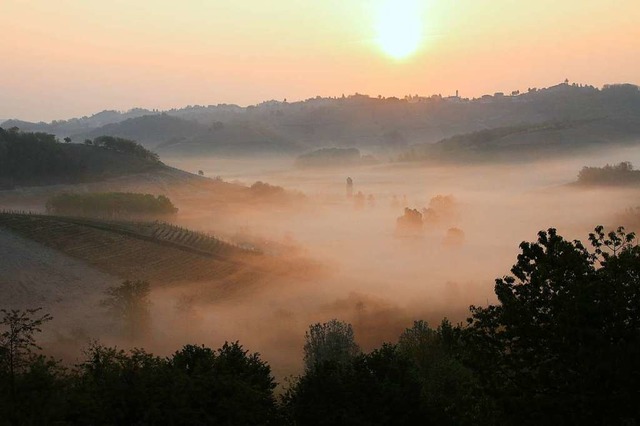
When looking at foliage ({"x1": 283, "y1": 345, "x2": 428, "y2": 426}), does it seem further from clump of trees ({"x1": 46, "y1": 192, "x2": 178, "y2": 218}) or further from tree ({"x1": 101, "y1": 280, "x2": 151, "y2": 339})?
clump of trees ({"x1": 46, "y1": 192, "x2": 178, "y2": 218})

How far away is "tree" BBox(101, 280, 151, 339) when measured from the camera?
79125 millimetres

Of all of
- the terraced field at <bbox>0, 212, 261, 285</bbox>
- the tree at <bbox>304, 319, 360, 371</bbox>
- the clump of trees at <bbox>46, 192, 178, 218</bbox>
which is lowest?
the tree at <bbox>304, 319, 360, 371</bbox>

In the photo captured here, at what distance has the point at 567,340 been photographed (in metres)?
25.7

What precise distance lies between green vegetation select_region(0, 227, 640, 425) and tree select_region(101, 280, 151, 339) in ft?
146

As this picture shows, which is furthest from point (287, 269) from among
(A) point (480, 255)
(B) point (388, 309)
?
(A) point (480, 255)

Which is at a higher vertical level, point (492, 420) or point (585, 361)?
point (585, 361)

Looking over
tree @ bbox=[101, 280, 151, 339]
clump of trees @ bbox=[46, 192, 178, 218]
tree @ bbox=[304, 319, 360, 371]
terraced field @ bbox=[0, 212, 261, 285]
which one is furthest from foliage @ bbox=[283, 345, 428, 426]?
clump of trees @ bbox=[46, 192, 178, 218]

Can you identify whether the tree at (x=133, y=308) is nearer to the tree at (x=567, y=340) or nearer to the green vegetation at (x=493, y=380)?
the green vegetation at (x=493, y=380)

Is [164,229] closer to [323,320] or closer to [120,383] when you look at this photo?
[323,320]

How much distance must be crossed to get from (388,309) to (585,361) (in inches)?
2836

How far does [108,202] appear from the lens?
153500 millimetres

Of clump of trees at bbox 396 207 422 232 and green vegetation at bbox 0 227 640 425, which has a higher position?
green vegetation at bbox 0 227 640 425

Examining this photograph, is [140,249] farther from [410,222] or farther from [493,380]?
[410,222]

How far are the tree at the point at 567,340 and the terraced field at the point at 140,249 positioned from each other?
260 feet
